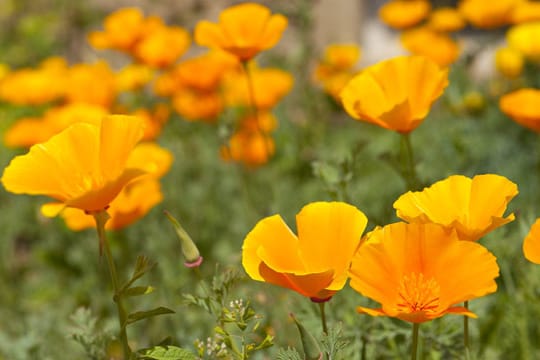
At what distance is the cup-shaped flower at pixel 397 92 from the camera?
1240 mm

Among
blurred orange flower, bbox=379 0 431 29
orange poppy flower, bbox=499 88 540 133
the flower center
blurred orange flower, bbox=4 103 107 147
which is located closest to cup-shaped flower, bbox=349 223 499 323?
the flower center

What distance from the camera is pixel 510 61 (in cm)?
292

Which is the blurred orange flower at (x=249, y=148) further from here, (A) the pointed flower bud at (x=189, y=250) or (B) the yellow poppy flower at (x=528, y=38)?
(A) the pointed flower bud at (x=189, y=250)

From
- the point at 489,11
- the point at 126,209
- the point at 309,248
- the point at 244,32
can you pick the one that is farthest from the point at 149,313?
the point at 489,11

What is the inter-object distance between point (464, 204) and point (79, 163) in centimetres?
51

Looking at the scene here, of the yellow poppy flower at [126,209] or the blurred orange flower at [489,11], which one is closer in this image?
the yellow poppy flower at [126,209]

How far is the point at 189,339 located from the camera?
175 centimetres

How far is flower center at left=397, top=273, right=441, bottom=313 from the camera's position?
0.93m

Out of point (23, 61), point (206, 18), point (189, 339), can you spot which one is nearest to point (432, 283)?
point (189, 339)

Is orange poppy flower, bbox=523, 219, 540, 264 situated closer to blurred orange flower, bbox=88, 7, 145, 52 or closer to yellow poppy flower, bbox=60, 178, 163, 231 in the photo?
yellow poppy flower, bbox=60, 178, 163, 231

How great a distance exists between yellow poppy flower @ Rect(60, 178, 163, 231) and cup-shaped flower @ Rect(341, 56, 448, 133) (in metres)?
0.60

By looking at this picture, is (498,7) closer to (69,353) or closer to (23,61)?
(69,353)

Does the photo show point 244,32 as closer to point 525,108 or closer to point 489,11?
point 525,108

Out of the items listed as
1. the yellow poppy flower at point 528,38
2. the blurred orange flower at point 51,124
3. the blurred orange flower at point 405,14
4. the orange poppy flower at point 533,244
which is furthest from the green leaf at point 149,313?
the blurred orange flower at point 405,14
